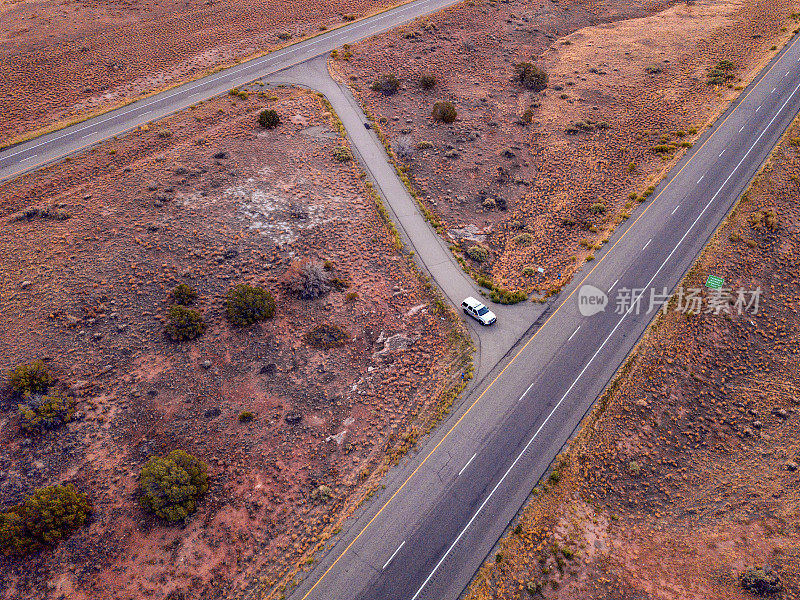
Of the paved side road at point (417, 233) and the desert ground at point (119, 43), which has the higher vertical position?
the desert ground at point (119, 43)

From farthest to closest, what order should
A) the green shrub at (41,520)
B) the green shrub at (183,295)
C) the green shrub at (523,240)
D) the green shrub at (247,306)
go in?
the green shrub at (523,240) < the green shrub at (183,295) < the green shrub at (247,306) < the green shrub at (41,520)


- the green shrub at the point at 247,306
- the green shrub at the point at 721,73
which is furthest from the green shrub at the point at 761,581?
the green shrub at the point at 721,73

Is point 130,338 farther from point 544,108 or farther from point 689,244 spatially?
point 544,108

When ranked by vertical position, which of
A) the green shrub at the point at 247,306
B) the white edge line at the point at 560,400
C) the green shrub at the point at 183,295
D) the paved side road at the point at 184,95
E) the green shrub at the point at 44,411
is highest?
the paved side road at the point at 184,95

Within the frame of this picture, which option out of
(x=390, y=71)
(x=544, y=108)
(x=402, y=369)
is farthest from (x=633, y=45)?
(x=402, y=369)

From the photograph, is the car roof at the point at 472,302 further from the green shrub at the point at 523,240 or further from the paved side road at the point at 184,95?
the paved side road at the point at 184,95

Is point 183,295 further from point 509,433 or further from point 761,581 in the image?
point 761,581

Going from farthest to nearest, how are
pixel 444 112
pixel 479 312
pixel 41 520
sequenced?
pixel 444 112 < pixel 479 312 < pixel 41 520

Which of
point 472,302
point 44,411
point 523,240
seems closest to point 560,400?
point 472,302
